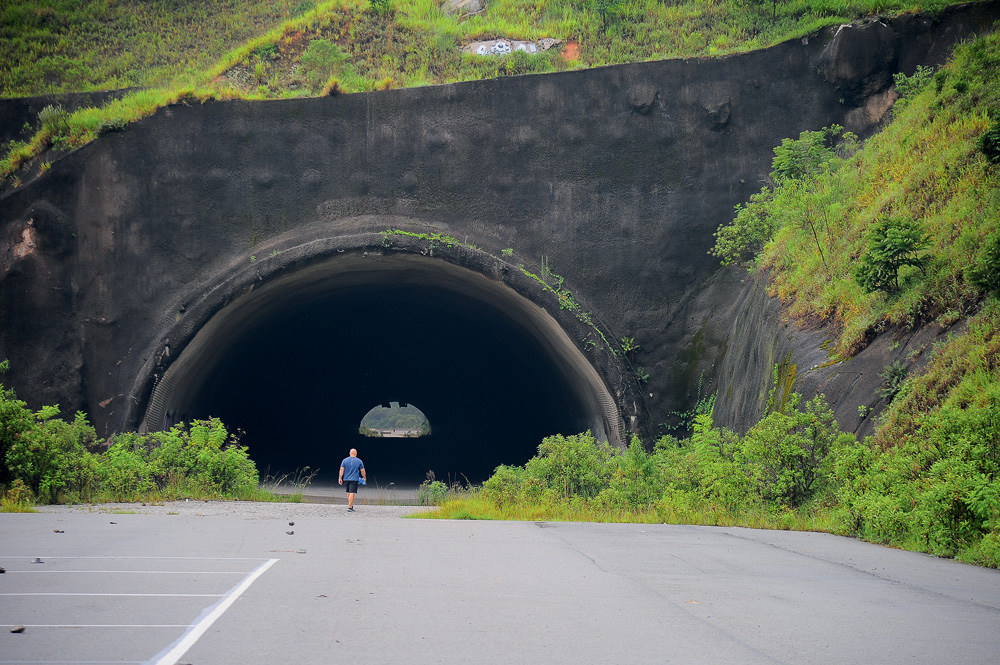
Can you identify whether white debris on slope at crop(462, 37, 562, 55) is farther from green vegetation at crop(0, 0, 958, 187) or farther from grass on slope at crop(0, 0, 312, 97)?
grass on slope at crop(0, 0, 312, 97)

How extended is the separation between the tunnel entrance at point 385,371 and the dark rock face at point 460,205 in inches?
25.8

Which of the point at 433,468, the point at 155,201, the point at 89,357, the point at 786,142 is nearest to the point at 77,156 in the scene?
the point at 155,201

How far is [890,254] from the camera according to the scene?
10.6 m

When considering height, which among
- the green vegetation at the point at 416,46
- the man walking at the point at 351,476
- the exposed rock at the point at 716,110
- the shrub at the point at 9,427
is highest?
the green vegetation at the point at 416,46

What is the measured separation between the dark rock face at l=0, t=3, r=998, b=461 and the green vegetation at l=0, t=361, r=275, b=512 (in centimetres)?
143

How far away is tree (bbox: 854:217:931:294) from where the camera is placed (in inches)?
414

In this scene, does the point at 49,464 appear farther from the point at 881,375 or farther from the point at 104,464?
the point at 881,375

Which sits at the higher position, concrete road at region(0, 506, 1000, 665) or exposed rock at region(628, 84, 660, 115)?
exposed rock at region(628, 84, 660, 115)

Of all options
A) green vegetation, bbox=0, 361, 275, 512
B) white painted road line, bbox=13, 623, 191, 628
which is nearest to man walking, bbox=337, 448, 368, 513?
green vegetation, bbox=0, 361, 275, 512

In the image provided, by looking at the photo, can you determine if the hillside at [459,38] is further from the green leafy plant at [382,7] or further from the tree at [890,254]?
the tree at [890,254]

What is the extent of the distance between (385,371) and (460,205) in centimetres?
1491

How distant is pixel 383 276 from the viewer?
19.7 metres

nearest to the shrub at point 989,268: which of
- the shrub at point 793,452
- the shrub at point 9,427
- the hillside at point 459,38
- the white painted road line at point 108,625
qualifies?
the shrub at point 793,452

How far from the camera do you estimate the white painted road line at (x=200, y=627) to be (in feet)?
11.1
